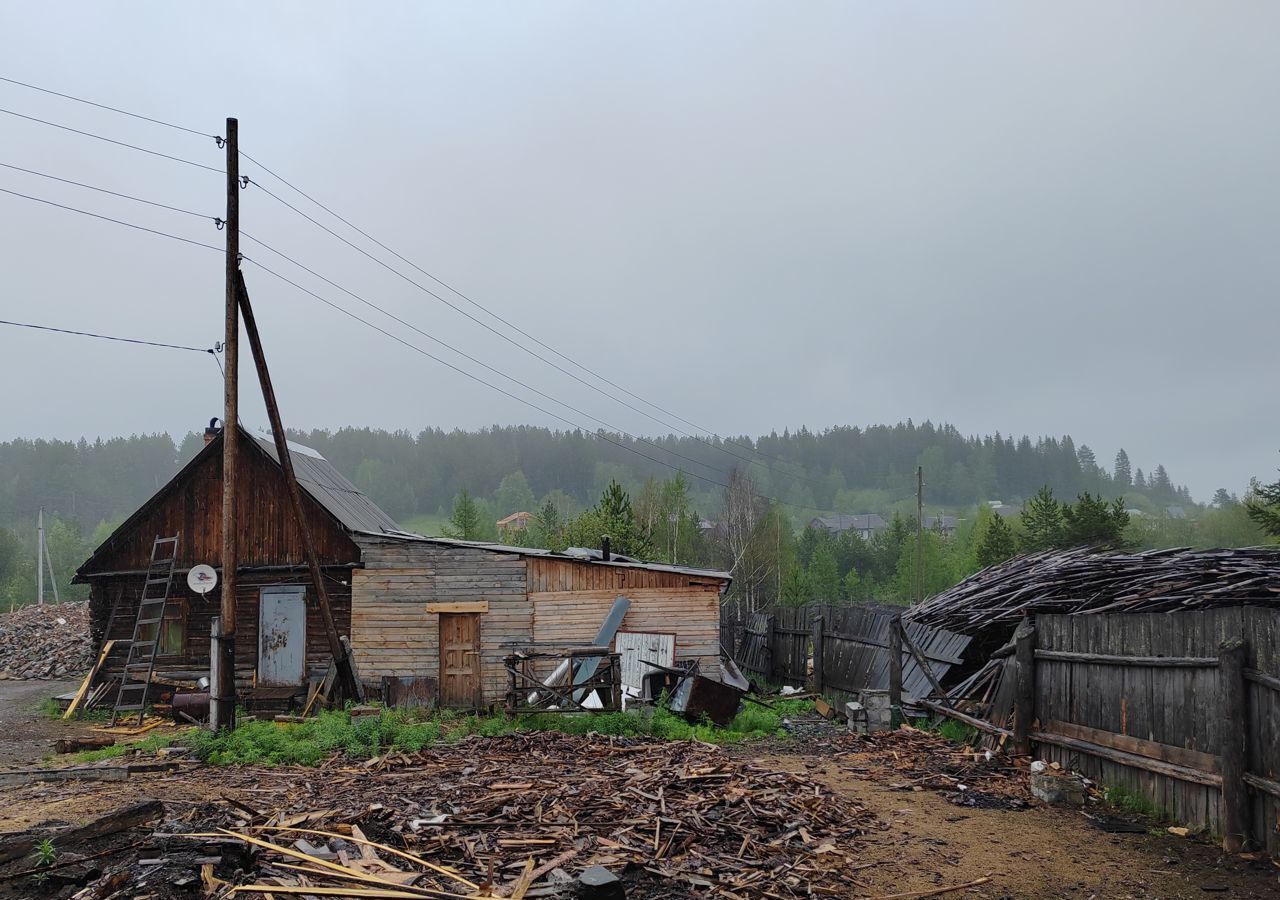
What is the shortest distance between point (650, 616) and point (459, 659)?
4.74 metres

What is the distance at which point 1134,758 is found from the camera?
Answer: 374 inches

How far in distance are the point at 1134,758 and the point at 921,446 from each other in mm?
152980

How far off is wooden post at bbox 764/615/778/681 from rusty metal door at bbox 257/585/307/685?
1235 cm

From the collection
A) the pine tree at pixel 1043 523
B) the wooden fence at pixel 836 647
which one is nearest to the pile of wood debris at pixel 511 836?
the wooden fence at pixel 836 647

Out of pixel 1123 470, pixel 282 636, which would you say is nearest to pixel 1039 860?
pixel 282 636

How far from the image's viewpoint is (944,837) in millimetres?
8875

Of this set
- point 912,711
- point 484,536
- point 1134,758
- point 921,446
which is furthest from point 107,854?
point 921,446

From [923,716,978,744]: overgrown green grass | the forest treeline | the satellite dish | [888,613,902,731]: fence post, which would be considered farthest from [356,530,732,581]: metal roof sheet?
the forest treeline

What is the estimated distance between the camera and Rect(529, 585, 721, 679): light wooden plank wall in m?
21.1

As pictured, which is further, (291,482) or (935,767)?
(291,482)

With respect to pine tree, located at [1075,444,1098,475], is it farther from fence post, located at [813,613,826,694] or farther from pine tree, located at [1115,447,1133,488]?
fence post, located at [813,613,826,694]

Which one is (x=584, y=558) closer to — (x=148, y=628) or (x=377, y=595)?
(x=377, y=595)

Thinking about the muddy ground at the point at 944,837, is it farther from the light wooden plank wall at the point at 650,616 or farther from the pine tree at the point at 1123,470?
the pine tree at the point at 1123,470

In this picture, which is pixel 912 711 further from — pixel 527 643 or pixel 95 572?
pixel 95 572
